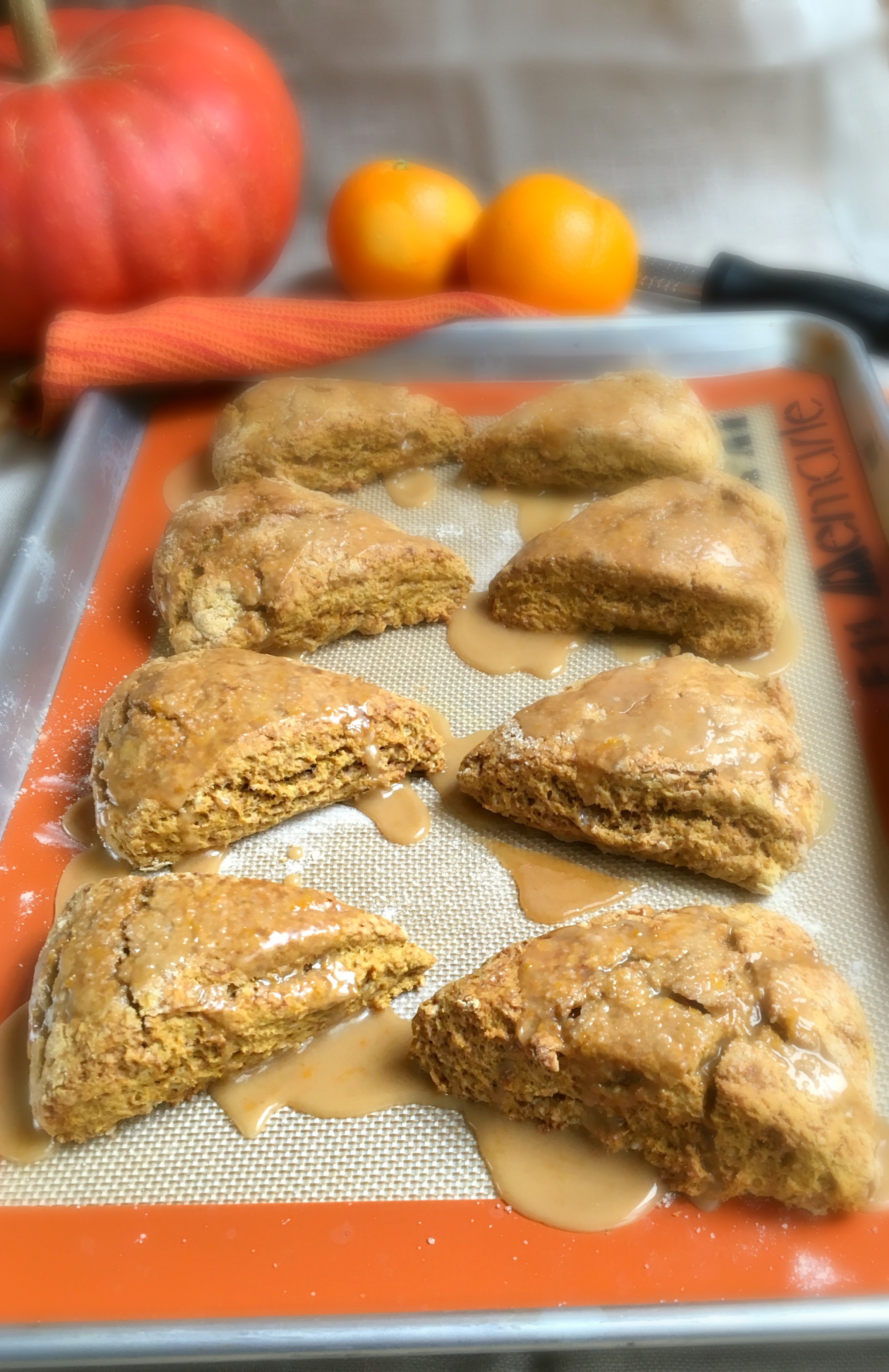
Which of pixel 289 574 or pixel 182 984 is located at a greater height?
pixel 289 574

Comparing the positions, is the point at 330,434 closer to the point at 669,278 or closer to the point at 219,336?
the point at 219,336

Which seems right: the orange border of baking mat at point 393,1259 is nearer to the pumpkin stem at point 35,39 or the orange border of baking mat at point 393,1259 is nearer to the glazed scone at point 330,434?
the glazed scone at point 330,434

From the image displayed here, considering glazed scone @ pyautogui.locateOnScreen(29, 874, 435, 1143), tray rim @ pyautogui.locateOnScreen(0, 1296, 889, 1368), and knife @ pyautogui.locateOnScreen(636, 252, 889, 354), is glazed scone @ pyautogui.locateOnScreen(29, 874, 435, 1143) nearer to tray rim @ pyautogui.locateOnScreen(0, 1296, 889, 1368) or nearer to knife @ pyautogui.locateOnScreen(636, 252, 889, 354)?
tray rim @ pyautogui.locateOnScreen(0, 1296, 889, 1368)

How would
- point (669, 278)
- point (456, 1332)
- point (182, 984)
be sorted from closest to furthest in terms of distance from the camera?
point (456, 1332), point (182, 984), point (669, 278)

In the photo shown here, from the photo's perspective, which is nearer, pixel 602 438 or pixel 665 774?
pixel 665 774

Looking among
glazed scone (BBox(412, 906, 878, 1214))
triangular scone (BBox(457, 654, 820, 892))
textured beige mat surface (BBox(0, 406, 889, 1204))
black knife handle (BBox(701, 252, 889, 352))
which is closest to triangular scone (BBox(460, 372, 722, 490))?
textured beige mat surface (BBox(0, 406, 889, 1204))

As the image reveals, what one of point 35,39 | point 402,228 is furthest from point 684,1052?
point 35,39

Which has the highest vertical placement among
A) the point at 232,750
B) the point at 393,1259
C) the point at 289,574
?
the point at 289,574
